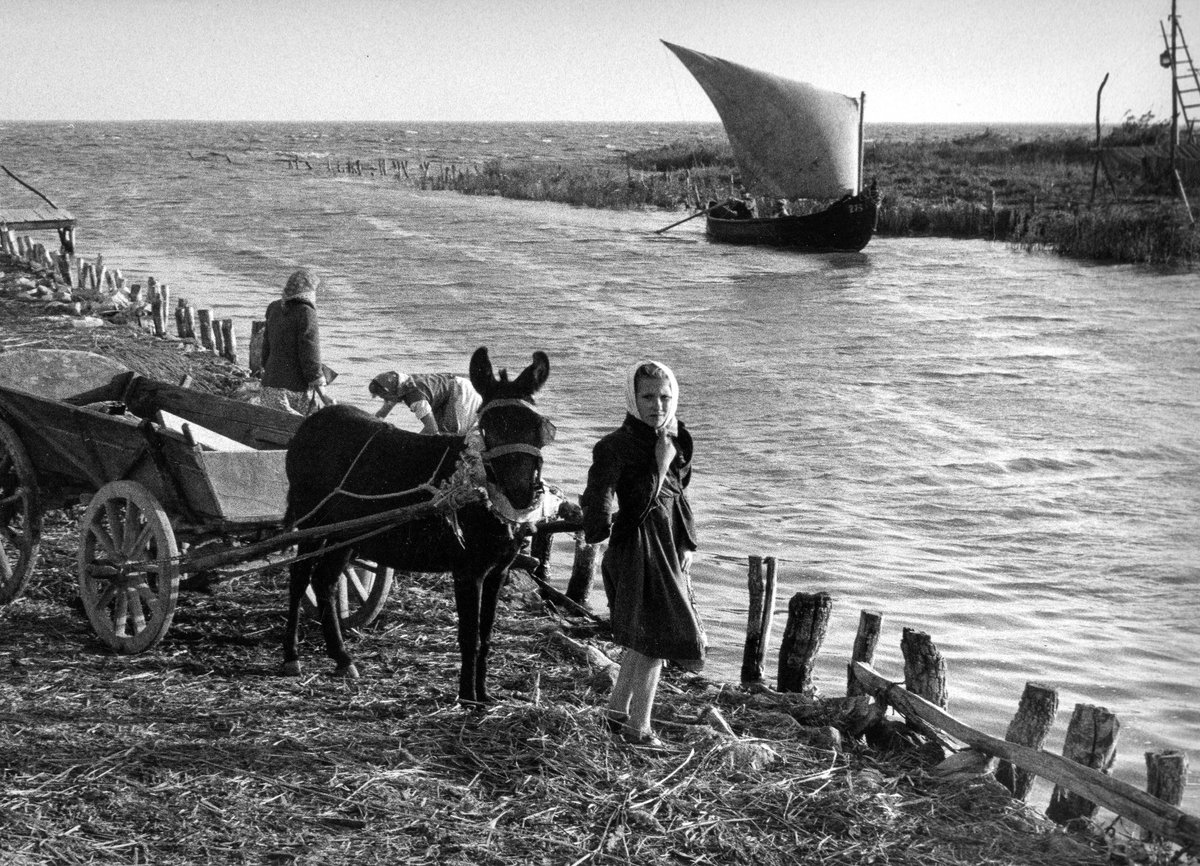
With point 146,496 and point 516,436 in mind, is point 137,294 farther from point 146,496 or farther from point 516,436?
point 516,436

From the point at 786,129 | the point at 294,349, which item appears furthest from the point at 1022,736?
the point at 786,129

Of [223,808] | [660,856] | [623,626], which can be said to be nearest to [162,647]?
[223,808]

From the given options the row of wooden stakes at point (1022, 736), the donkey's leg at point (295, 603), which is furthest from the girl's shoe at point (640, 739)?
the donkey's leg at point (295, 603)

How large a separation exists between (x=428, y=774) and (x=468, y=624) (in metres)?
0.76

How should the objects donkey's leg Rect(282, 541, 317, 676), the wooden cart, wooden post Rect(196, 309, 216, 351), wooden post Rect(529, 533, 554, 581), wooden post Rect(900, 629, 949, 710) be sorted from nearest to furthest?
wooden post Rect(900, 629, 949, 710), the wooden cart, donkey's leg Rect(282, 541, 317, 676), wooden post Rect(529, 533, 554, 581), wooden post Rect(196, 309, 216, 351)

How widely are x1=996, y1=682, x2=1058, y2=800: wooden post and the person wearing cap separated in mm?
3070

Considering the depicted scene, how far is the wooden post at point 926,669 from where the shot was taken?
18.5 ft

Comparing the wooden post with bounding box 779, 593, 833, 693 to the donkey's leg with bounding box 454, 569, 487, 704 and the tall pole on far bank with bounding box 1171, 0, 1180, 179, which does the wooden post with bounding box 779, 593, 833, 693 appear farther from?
the tall pole on far bank with bounding box 1171, 0, 1180, 179

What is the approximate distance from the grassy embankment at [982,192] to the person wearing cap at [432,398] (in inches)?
1133

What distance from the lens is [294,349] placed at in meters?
8.36

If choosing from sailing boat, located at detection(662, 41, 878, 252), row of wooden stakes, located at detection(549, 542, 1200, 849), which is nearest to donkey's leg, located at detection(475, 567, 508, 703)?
row of wooden stakes, located at detection(549, 542, 1200, 849)

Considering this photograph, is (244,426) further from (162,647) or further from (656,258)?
(656,258)

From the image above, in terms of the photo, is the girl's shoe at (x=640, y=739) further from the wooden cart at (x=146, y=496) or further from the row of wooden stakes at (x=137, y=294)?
the row of wooden stakes at (x=137, y=294)

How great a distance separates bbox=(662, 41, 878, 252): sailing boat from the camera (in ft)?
125
